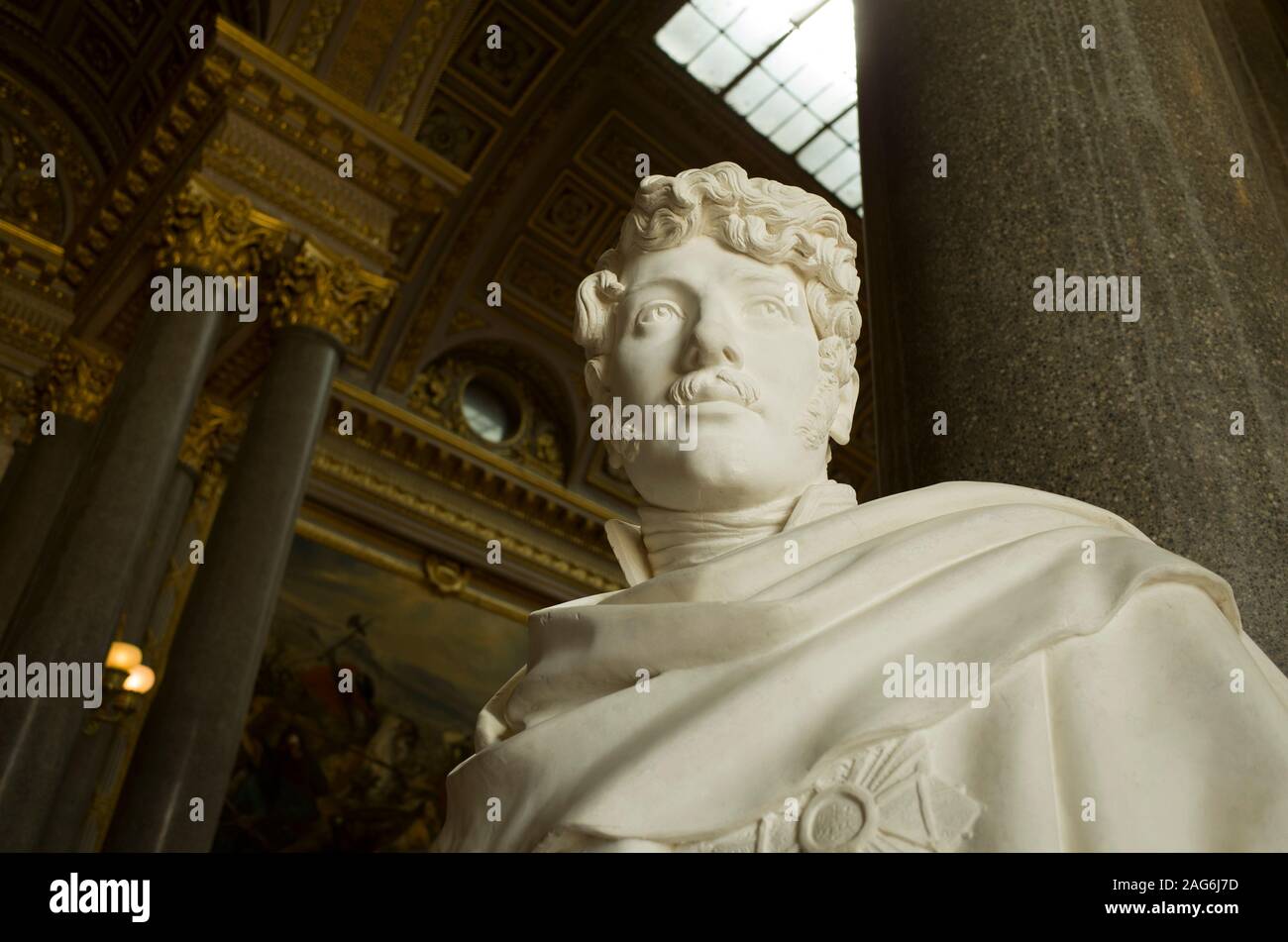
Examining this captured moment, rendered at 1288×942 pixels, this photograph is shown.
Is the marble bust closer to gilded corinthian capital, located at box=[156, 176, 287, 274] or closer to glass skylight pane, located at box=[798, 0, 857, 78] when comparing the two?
gilded corinthian capital, located at box=[156, 176, 287, 274]

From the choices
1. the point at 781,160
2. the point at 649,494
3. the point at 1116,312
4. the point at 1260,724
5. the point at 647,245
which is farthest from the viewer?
the point at 781,160

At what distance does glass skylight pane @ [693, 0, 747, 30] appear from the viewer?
1143cm

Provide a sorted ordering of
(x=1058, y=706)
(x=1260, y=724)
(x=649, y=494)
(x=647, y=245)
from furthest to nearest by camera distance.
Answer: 1. (x=647, y=245)
2. (x=649, y=494)
3. (x=1058, y=706)
4. (x=1260, y=724)

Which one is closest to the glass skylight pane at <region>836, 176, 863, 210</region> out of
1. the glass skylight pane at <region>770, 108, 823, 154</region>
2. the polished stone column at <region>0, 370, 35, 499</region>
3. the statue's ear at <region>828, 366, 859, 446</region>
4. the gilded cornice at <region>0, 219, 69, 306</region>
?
the glass skylight pane at <region>770, 108, 823, 154</region>

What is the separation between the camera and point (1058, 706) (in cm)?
107

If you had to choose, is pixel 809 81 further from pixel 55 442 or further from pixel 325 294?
pixel 55 442

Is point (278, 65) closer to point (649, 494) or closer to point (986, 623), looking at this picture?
point (649, 494)

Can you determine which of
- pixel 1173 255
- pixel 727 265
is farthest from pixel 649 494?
pixel 1173 255

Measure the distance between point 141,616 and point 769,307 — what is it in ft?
28.3

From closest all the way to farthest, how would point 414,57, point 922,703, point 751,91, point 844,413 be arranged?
point 922,703 < point 844,413 < point 414,57 < point 751,91

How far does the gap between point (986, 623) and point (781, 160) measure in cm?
1238

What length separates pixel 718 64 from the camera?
12.1m

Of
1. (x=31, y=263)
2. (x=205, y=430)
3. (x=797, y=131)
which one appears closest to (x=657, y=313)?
(x=205, y=430)

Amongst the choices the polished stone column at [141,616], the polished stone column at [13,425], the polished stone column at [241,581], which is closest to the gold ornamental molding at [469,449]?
the polished stone column at [141,616]
